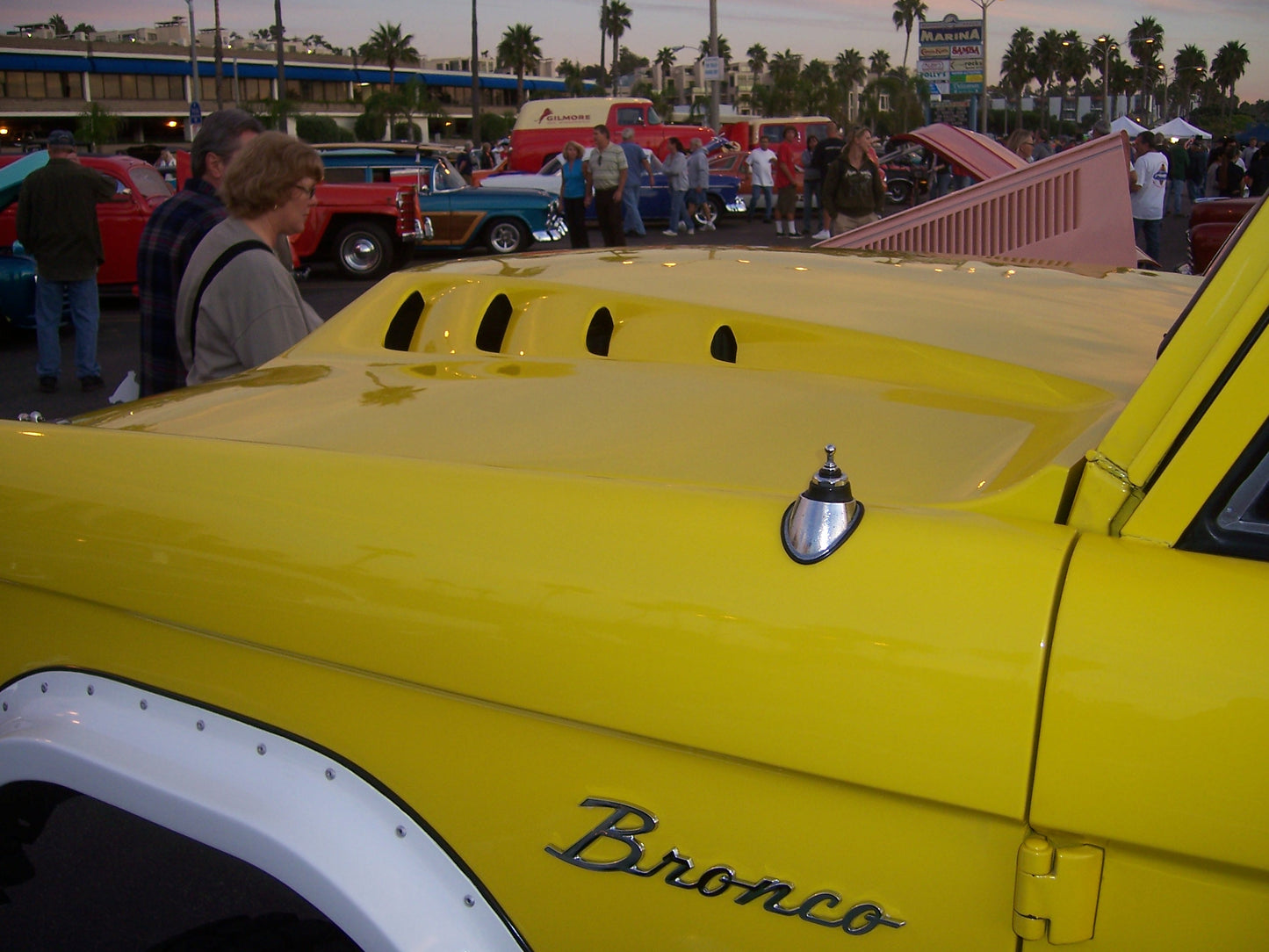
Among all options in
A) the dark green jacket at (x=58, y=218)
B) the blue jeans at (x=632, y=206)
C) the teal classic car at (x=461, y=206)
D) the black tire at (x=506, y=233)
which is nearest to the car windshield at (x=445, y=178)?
the teal classic car at (x=461, y=206)

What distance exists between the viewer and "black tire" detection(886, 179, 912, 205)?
2800 cm

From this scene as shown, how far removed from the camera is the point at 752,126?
97.0 feet

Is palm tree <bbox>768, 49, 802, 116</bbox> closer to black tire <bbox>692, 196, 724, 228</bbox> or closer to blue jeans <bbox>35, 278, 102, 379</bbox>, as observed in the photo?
black tire <bbox>692, 196, 724, 228</bbox>

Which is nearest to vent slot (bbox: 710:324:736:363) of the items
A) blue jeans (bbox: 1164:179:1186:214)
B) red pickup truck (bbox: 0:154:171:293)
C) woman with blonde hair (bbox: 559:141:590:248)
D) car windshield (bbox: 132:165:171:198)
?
red pickup truck (bbox: 0:154:171:293)

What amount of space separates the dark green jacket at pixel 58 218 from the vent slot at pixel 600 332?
687 centimetres

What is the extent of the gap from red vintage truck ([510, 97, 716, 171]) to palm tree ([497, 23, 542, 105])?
154 ft

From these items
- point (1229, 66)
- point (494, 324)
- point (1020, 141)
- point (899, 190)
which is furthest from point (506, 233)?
point (899, 190)

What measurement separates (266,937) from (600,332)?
45.3 inches

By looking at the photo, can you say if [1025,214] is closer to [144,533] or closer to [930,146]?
[930,146]

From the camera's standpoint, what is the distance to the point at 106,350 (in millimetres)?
9688

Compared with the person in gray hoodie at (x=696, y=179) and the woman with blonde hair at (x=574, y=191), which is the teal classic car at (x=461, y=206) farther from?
the person in gray hoodie at (x=696, y=179)

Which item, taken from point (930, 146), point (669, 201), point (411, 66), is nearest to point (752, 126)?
point (669, 201)

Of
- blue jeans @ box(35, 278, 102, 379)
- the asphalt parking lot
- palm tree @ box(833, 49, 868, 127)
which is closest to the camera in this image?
the asphalt parking lot

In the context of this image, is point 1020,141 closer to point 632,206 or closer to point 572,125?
point 632,206
